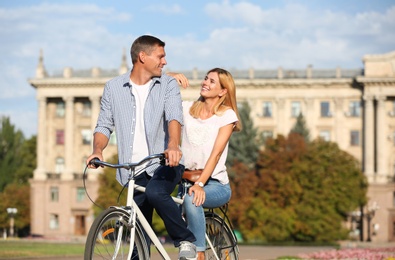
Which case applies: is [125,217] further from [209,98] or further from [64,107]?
[64,107]

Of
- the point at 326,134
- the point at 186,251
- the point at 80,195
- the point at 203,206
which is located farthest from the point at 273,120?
the point at 186,251

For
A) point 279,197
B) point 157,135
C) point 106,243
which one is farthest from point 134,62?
point 279,197

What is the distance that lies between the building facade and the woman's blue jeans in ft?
251

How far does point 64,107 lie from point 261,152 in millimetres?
28739

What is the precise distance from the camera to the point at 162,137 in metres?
8.59

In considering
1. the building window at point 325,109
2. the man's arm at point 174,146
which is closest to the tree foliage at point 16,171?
the building window at point 325,109

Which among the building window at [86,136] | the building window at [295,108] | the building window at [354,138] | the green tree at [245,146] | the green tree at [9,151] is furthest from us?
the green tree at [9,151]

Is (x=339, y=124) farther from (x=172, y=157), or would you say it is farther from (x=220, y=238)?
(x=172, y=157)

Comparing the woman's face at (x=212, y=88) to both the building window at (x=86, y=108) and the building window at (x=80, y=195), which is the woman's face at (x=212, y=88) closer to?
the building window at (x=80, y=195)

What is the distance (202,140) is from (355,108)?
8606 centimetres

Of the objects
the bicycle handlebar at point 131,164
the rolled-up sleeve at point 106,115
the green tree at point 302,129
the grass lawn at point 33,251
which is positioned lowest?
the grass lawn at point 33,251

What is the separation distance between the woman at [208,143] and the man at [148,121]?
39 centimetres

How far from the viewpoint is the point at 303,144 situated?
76.7 m

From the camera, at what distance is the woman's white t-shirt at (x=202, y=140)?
917 centimetres
